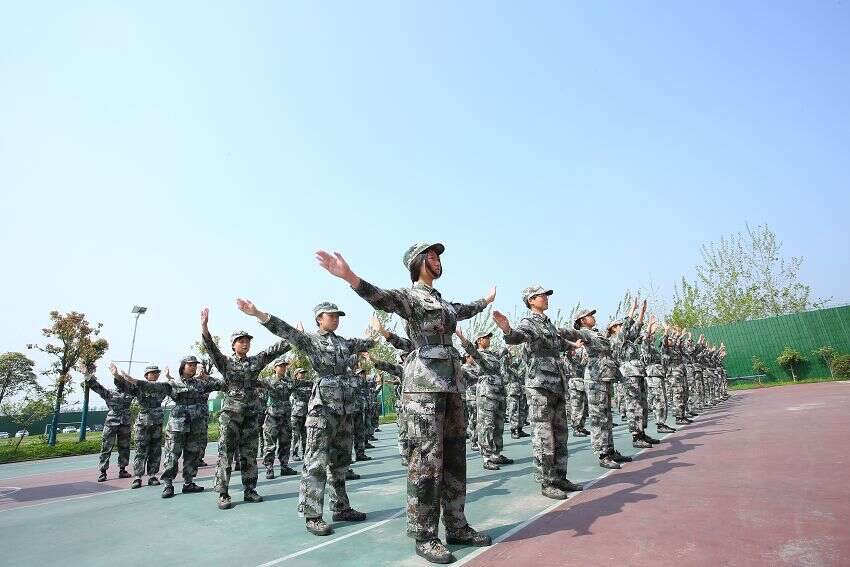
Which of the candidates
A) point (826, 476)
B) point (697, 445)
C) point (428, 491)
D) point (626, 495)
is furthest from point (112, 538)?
point (697, 445)

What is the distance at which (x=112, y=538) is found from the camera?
17.9ft

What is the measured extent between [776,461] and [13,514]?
1181cm

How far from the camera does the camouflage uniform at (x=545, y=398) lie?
5785 mm

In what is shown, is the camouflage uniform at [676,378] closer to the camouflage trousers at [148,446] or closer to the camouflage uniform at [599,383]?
the camouflage uniform at [599,383]

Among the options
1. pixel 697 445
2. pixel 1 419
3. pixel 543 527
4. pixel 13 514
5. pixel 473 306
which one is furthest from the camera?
pixel 1 419

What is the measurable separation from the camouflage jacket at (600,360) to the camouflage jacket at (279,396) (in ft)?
21.9

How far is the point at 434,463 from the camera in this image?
407 cm

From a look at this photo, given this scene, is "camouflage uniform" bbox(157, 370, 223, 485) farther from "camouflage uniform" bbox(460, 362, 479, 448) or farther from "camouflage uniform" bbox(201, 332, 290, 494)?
"camouflage uniform" bbox(460, 362, 479, 448)

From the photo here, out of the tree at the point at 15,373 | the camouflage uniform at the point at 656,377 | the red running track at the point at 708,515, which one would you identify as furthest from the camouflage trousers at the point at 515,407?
the tree at the point at 15,373

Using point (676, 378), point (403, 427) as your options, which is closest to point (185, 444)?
point (403, 427)

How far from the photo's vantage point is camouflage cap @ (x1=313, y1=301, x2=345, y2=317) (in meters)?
6.06

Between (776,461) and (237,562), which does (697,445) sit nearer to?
(776,461)

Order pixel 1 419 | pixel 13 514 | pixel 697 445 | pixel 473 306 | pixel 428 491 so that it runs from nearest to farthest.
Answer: pixel 428 491, pixel 473 306, pixel 13 514, pixel 697 445, pixel 1 419

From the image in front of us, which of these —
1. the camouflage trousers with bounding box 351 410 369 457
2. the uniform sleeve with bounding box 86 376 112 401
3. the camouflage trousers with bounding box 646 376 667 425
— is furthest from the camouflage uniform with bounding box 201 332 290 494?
the camouflage trousers with bounding box 646 376 667 425
